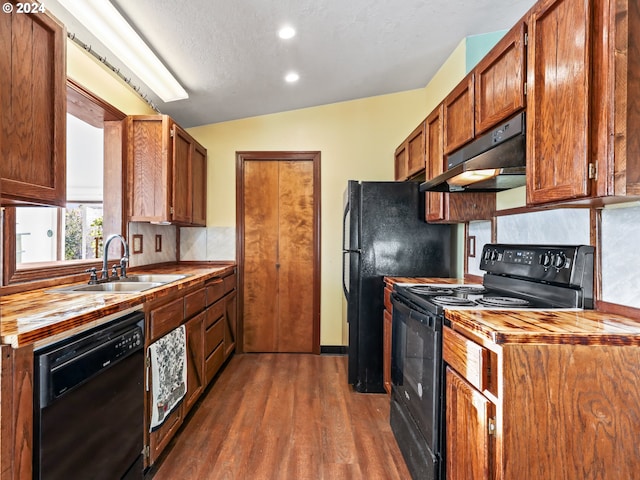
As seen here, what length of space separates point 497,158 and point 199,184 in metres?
2.80

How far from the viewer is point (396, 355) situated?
2146 millimetres

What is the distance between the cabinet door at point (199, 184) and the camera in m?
3.31

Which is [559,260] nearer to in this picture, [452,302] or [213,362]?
[452,302]

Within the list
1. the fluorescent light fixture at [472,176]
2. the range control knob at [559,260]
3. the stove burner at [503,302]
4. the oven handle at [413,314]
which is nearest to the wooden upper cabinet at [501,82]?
the fluorescent light fixture at [472,176]

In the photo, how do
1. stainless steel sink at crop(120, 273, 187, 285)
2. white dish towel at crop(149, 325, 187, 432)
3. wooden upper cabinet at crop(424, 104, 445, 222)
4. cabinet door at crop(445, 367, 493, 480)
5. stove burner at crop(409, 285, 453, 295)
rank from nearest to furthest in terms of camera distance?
cabinet door at crop(445, 367, 493, 480) → white dish towel at crop(149, 325, 187, 432) → stove burner at crop(409, 285, 453, 295) → wooden upper cabinet at crop(424, 104, 445, 222) → stainless steel sink at crop(120, 273, 187, 285)

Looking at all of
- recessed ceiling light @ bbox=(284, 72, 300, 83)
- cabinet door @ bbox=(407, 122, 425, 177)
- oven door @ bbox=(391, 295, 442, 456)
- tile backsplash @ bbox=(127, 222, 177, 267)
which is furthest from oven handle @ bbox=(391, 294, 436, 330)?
tile backsplash @ bbox=(127, 222, 177, 267)

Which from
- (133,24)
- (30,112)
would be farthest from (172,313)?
(133,24)

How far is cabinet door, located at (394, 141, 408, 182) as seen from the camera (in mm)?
3123

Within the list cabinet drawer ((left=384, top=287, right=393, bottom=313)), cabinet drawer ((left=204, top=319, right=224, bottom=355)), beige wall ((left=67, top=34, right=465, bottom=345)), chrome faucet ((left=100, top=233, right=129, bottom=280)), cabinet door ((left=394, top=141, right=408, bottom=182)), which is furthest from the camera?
beige wall ((left=67, top=34, right=465, bottom=345))

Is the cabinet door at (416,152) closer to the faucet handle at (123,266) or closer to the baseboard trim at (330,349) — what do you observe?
the baseboard trim at (330,349)

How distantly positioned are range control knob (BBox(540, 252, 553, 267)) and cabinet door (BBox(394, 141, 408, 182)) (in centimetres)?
163

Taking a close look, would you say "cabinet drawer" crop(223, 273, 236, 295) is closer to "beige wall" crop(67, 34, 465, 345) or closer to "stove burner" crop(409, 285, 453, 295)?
"beige wall" crop(67, 34, 465, 345)

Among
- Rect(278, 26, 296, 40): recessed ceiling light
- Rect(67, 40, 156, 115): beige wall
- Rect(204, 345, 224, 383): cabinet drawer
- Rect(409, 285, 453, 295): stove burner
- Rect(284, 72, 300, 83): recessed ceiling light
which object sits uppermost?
Rect(284, 72, 300, 83): recessed ceiling light

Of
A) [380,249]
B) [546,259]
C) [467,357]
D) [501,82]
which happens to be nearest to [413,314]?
[467,357]
